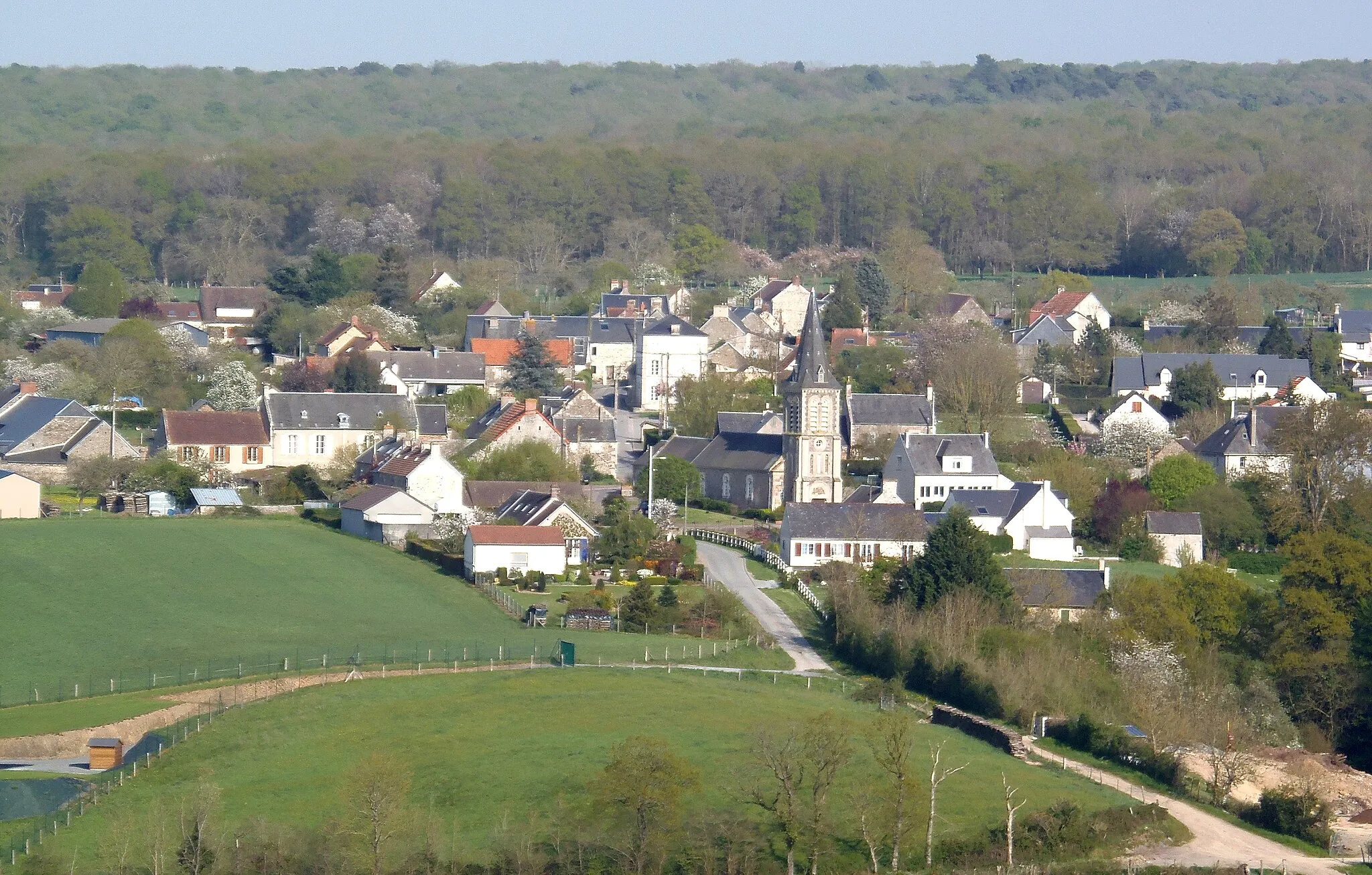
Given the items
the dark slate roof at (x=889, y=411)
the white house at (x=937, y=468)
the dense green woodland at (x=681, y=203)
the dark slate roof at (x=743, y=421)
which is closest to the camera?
the white house at (x=937, y=468)

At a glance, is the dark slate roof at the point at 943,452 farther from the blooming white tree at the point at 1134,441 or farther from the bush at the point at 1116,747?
the bush at the point at 1116,747

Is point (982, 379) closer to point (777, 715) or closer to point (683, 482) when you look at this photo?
point (683, 482)

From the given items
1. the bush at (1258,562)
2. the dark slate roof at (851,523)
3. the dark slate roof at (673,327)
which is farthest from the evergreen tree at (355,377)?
the bush at (1258,562)

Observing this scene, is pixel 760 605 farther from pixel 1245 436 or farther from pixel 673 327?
pixel 673 327

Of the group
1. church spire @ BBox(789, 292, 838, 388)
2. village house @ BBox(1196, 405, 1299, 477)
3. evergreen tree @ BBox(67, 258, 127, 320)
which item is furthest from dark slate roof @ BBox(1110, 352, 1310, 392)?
evergreen tree @ BBox(67, 258, 127, 320)

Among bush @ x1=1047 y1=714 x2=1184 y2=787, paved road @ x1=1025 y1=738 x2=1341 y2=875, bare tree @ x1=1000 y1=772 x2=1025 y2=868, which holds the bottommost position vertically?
paved road @ x1=1025 y1=738 x2=1341 y2=875

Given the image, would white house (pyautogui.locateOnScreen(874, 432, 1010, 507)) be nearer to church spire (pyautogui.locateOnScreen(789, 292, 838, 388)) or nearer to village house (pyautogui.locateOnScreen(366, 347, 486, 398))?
church spire (pyautogui.locateOnScreen(789, 292, 838, 388))
